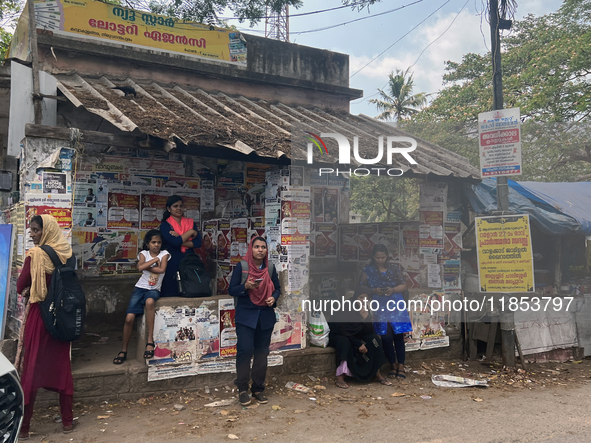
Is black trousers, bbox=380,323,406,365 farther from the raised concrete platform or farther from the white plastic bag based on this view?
→ the white plastic bag

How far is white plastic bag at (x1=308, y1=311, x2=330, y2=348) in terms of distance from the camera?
6.13m

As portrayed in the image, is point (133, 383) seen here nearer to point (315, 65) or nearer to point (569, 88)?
point (315, 65)

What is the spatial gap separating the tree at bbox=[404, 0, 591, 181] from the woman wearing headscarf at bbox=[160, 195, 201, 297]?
11.9 meters

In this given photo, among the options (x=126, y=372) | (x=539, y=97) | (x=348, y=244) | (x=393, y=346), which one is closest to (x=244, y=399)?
(x=126, y=372)

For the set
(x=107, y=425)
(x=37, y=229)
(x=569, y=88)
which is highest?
(x=569, y=88)

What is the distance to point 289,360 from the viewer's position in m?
5.92

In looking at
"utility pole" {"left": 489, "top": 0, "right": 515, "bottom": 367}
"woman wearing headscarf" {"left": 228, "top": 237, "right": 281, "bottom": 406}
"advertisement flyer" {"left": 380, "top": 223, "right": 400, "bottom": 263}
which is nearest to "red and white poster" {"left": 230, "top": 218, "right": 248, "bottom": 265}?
"woman wearing headscarf" {"left": 228, "top": 237, "right": 281, "bottom": 406}

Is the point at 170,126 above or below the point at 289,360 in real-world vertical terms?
above

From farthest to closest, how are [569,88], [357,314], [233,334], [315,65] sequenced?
1. [569,88]
2. [315,65]
3. [357,314]
4. [233,334]

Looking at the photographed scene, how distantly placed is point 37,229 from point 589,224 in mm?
8809

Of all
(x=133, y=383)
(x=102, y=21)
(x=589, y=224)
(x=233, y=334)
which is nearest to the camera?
(x=133, y=383)

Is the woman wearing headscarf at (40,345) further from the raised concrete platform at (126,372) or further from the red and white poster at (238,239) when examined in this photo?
the red and white poster at (238,239)

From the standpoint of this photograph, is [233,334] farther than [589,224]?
No

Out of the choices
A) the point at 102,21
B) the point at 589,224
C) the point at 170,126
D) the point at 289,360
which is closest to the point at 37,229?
the point at 170,126
